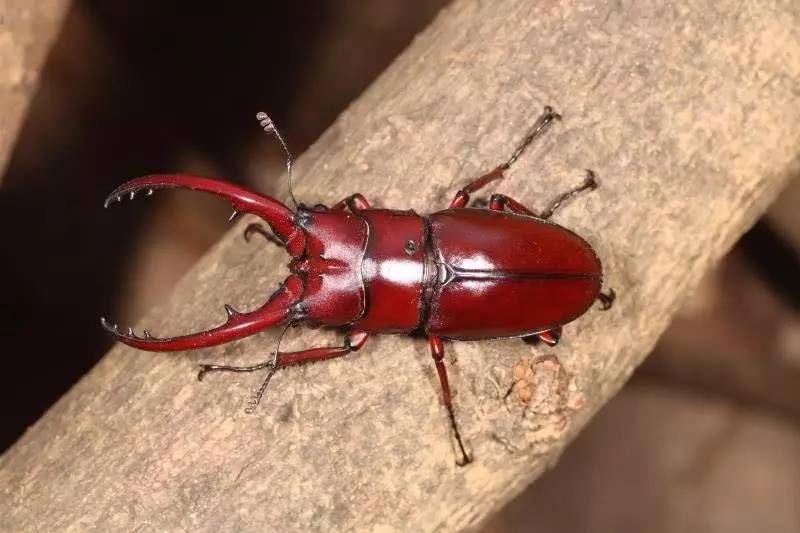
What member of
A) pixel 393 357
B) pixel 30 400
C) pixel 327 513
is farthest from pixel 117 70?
pixel 327 513

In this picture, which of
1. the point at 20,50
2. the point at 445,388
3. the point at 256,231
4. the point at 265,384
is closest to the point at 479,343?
the point at 445,388

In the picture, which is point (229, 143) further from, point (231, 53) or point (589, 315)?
point (589, 315)

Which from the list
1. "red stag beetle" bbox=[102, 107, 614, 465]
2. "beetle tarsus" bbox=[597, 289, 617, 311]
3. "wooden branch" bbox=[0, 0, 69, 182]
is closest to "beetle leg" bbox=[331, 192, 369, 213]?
"red stag beetle" bbox=[102, 107, 614, 465]

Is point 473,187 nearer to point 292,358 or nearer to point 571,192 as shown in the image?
point 571,192

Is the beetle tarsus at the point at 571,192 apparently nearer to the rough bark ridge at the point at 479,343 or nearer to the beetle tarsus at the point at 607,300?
the rough bark ridge at the point at 479,343

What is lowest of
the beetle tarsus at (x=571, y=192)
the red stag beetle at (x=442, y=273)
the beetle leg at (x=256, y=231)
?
the beetle leg at (x=256, y=231)

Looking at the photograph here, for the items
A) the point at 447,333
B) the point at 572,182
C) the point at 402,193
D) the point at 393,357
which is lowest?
the point at 393,357

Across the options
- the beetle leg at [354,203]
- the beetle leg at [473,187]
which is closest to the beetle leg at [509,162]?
the beetle leg at [473,187]
